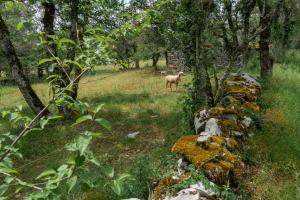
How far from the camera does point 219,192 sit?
534 cm

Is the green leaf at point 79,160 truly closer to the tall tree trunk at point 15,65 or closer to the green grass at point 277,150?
the green grass at point 277,150

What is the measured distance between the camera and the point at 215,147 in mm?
6547

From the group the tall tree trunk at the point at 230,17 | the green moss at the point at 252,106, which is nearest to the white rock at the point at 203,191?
the green moss at the point at 252,106

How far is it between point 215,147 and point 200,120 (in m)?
1.94

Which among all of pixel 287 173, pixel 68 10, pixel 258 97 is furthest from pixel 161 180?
pixel 68 10

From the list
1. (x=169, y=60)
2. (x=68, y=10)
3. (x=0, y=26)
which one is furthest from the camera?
(x=169, y=60)

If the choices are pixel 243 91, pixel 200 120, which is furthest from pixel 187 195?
pixel 243 91

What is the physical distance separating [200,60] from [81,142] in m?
7.83

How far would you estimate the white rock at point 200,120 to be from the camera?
8234mm

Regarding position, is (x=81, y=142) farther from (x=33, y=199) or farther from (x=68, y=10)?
(x=68, y=10)

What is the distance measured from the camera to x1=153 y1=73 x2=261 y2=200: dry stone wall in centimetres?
547

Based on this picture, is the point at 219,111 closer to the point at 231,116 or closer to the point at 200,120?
the point at 231,116

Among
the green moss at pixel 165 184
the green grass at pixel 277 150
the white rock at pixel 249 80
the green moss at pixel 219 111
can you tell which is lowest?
the green grass at pixel 277 150

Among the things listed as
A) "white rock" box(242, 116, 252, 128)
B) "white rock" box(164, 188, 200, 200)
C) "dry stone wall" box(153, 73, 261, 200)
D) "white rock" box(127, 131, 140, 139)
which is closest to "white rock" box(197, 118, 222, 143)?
"dry stone wall" box(153, 73, 261, 200)
